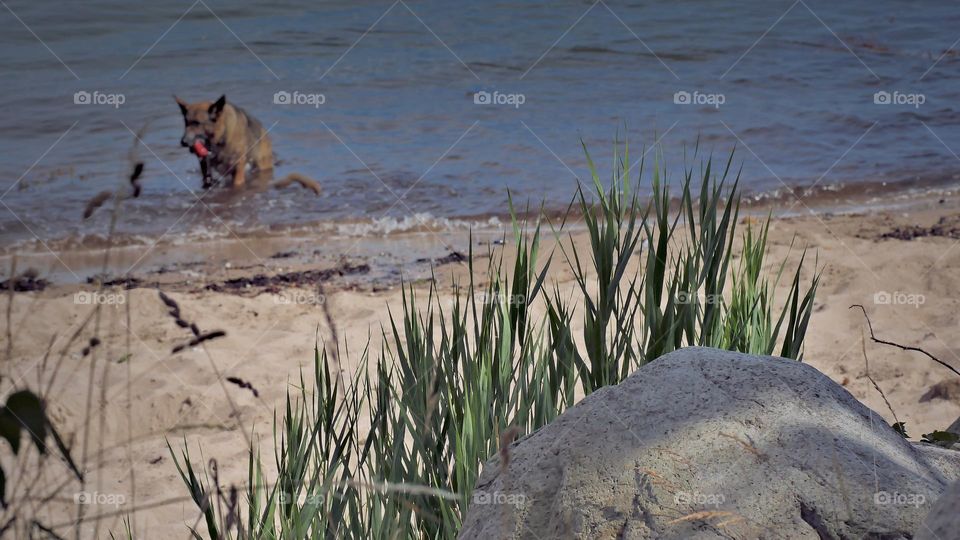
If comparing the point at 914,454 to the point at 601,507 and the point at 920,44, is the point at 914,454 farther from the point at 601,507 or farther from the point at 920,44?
the point at 920,44

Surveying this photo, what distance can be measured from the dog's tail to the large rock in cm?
732

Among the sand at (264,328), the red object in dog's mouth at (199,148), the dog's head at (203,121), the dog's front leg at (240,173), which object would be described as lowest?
the sand at (264,328)

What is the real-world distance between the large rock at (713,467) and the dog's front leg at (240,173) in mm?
7879

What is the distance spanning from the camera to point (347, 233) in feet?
27.9

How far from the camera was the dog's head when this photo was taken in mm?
8797

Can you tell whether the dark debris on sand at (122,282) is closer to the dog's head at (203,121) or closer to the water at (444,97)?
the water at (444,97)

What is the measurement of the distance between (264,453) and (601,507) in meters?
3.27

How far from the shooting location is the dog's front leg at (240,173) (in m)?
9.47

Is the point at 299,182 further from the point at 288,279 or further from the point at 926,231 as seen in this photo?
the point at 926,231

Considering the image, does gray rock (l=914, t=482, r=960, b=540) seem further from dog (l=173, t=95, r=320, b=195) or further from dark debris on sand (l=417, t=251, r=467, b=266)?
dog (l=173, t=95, r=320, b=195)

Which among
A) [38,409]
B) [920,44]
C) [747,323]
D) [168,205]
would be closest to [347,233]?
[168,205]

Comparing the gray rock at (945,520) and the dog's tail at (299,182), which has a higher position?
the dog's tail at (299,182)

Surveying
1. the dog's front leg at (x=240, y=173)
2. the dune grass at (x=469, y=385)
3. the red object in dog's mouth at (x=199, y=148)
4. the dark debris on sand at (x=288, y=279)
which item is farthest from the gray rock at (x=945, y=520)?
the dog's front leg at (x=240, y=173)

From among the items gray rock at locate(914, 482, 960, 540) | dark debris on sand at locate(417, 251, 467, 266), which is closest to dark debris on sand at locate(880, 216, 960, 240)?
dark debris on sand at locate(417, 251, 467, 266)
